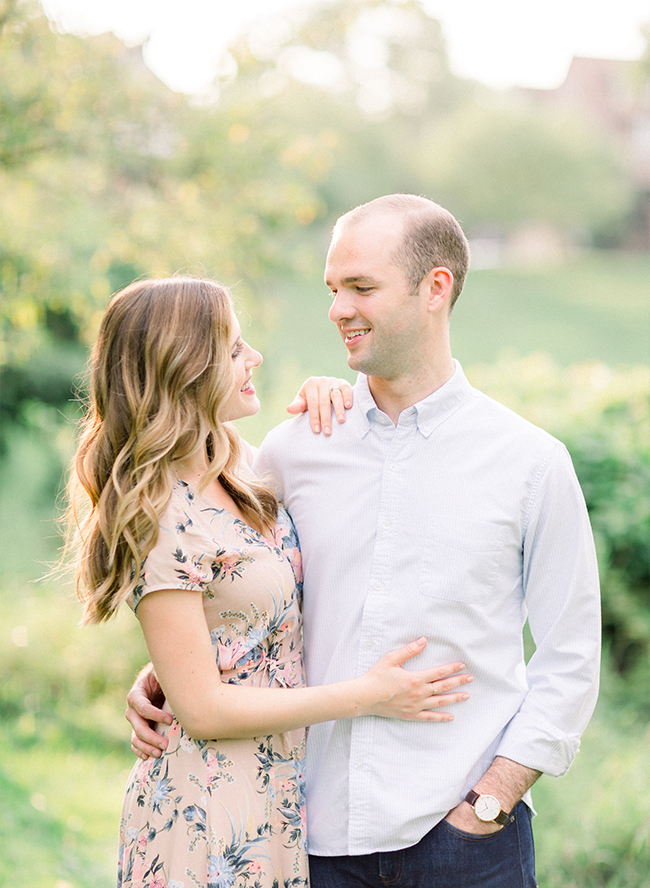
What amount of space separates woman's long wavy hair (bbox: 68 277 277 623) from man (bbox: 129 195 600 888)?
0.34 metres

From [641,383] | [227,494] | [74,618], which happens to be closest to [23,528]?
[74,618]

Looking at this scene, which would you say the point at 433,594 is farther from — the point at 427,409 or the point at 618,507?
the point at 618,507

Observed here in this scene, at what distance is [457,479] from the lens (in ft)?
7.54

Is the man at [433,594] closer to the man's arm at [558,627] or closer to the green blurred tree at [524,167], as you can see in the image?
the man's arm at [558,627]

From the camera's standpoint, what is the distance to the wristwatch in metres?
2.15

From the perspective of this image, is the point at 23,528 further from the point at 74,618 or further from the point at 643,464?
the point at 643,464

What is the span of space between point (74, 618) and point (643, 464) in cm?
467

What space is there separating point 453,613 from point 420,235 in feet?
3.16

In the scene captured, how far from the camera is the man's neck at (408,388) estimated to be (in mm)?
2404

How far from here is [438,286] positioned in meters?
2.38

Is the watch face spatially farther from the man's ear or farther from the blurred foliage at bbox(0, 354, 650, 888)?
the blurred foliage at bbox(0, 354, 650, 888)

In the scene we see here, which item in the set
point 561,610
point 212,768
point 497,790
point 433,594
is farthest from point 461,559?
point 212,768

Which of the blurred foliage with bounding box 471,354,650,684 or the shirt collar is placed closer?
the shirt collar

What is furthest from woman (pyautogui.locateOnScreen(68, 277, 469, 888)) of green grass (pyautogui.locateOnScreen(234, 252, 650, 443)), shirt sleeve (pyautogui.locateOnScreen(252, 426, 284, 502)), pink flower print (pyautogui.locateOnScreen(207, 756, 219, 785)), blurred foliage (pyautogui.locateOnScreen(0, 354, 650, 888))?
green grass (pyautogui.locateOnScreen(234, 252, 650, 443))
